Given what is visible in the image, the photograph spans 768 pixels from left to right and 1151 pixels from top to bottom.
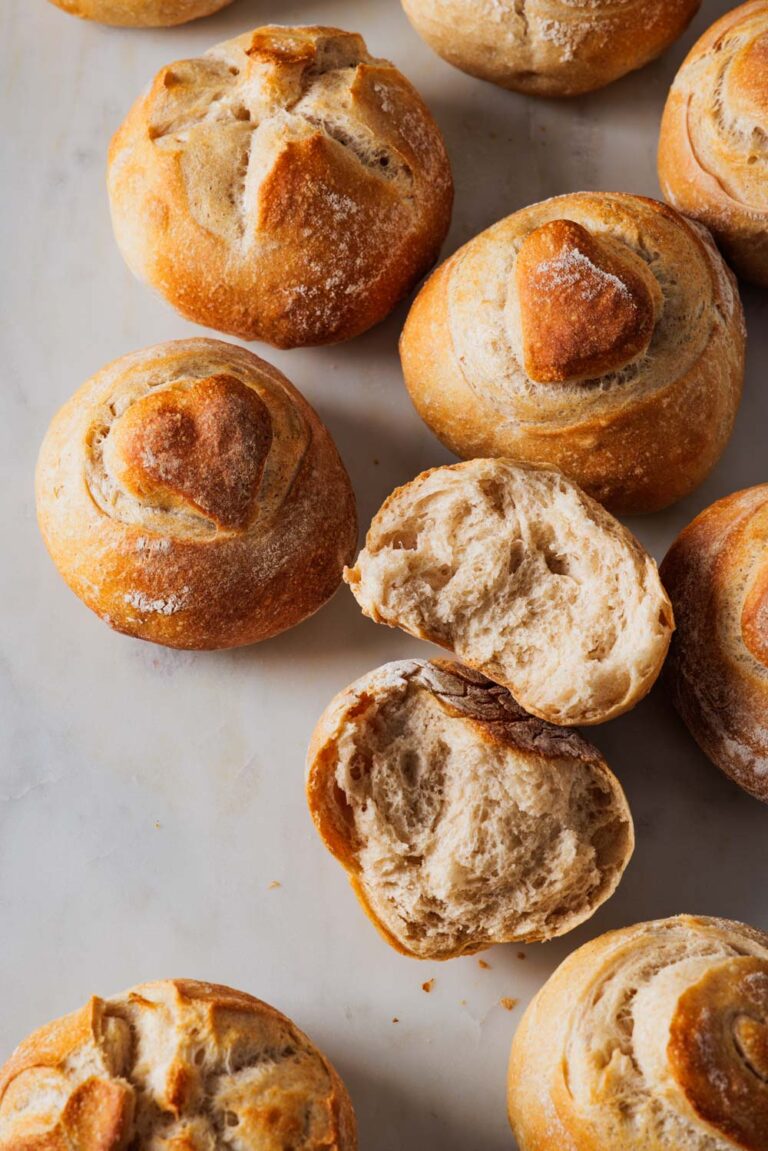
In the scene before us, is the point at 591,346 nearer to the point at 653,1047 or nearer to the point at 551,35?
the point at 551,35

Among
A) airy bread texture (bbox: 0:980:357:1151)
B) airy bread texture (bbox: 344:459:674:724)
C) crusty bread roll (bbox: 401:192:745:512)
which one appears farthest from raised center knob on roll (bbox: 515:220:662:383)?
airy bread texture (bbox: 0:980:357:1151)

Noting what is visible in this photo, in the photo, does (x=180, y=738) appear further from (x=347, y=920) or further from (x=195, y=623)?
(x=347, y=920)

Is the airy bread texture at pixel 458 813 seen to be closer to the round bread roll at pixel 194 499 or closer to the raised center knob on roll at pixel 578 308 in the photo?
the round bread roll at pixel 194 499

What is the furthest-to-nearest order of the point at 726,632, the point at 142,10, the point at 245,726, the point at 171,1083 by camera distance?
the point at 142,10 → the point at 245,726 → the point at 726,632 → the point at 171,1083

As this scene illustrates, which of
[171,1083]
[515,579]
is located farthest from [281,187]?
[171,1083]

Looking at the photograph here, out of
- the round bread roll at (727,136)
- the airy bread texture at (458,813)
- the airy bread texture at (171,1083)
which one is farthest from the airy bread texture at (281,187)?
the airy bread texture at (171,1083)
